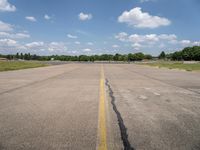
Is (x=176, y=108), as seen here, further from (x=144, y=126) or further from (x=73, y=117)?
(x=73, y=117)

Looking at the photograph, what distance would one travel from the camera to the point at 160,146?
3719 millimetres

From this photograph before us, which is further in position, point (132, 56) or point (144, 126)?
point (132, 56)

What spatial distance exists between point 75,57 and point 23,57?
48.5 metres

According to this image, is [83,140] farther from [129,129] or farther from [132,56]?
[132,56]

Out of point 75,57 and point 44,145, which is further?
point 75,57

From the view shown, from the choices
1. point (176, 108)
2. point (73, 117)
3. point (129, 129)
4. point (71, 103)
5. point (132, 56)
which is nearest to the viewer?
point (129, 129)

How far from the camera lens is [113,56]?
646 ft

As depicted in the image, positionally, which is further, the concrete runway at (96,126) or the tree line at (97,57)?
the tree line at (97,57)

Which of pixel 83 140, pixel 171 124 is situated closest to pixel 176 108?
pixel 171 124

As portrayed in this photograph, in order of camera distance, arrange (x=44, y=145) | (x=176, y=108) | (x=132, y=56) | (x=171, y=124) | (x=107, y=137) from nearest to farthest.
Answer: (x=44, y=145) < (x=107, y=137) < (x=171, y=124) < (x=176, y=108) < (x=132, y=56)

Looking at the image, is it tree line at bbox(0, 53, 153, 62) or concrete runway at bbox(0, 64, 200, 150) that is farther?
tree line at bbox(0, 53, 153, 62)

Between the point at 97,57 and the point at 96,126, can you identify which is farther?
the point at 97,57

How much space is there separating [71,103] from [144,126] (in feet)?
10.5

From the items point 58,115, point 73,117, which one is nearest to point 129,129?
point 73,117
